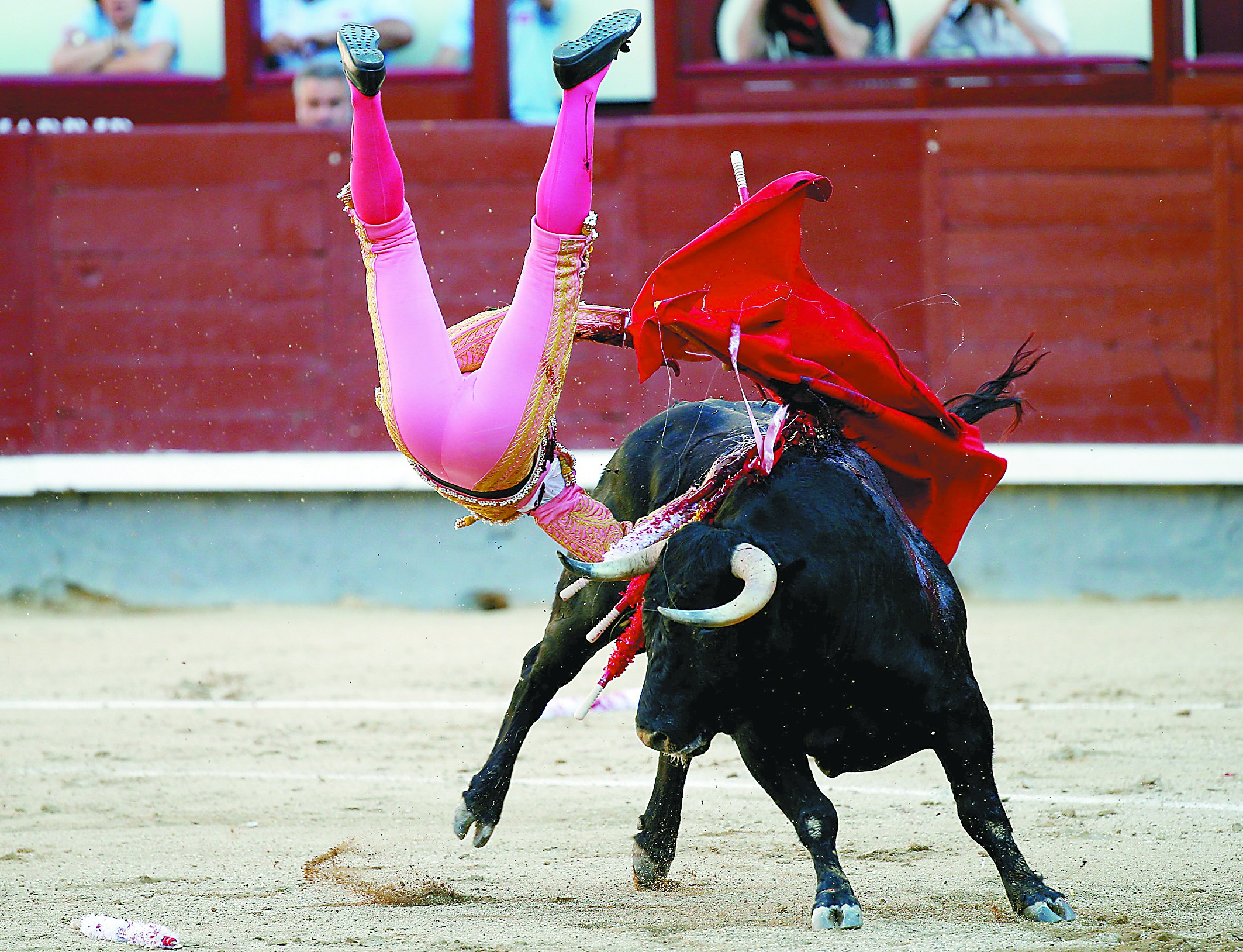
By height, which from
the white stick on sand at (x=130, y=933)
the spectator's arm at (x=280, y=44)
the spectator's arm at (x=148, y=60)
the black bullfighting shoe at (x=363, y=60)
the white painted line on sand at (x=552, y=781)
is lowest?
the white painted line on sand at (x=552, y=781)

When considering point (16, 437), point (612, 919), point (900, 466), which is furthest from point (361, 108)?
point (16, 437)

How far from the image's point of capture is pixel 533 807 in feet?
12.1

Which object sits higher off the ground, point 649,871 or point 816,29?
point 816,29

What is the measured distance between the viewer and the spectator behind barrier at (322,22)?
718cm

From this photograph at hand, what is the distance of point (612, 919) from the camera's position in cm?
267

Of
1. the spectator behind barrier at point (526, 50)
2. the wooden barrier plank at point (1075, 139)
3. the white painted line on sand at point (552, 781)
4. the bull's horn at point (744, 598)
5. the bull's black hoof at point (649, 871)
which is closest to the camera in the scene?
the bull's horn at point (744, 598)

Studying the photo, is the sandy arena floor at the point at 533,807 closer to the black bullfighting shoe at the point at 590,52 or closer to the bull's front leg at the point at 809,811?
the bull's front leg at the point at 809,811

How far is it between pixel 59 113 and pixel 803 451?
5.86 m

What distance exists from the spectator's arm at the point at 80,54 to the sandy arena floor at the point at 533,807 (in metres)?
2.85

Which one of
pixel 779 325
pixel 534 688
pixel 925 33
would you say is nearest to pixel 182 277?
pixel 925 33

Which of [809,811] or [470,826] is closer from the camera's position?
[809,811]

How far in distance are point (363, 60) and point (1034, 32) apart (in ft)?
17.5

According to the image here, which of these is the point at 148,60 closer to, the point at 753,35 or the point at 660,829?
the point at 753,35

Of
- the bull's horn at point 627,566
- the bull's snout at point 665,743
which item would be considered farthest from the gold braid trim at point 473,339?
the bull's snout at point 665,743
